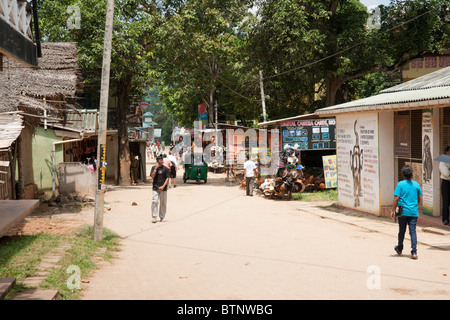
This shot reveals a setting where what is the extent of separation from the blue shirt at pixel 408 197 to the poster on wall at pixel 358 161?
5.96m

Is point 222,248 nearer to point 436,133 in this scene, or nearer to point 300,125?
point 436,133

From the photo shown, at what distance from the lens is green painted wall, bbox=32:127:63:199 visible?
1934 centimetres

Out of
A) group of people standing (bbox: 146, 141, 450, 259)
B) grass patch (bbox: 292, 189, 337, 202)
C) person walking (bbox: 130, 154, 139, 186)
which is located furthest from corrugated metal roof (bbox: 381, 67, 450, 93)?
person walking (bbox: 130, 154, 139, 186)

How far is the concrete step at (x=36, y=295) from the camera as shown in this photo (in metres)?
6.30

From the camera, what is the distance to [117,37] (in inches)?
1026

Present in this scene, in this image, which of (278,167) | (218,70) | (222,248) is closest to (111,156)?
(218,70)

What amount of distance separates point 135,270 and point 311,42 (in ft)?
61.1

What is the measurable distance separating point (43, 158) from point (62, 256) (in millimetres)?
11852

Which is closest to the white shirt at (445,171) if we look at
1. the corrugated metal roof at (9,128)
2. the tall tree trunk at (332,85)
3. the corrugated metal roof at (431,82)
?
the corrugated metal roof at (431,82)

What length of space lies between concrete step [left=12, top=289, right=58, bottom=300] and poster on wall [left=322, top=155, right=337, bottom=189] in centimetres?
1590

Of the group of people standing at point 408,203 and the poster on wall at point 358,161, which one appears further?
the poster on wall at point 358,161

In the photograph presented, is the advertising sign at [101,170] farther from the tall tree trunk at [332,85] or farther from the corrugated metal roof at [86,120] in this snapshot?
the tall tree trunk at [332,85]
